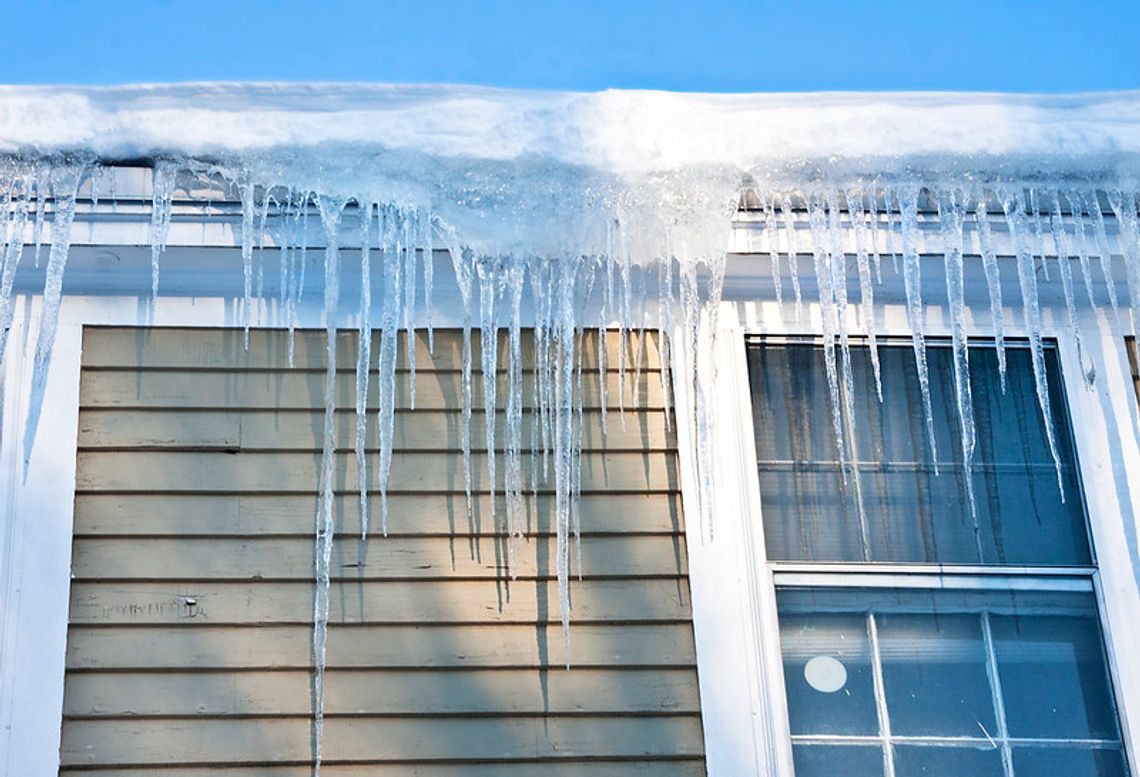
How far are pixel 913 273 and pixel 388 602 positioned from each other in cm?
157

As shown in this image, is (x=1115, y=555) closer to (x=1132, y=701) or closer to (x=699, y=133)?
(x=1132, y=701)

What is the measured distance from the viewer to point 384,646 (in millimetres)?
3328

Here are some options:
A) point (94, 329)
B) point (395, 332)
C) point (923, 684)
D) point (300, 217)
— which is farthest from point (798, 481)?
point (94, 329)

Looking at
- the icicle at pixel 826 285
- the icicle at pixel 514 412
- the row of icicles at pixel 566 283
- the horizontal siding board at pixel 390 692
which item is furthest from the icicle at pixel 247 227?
the icicle at pixel 826 285

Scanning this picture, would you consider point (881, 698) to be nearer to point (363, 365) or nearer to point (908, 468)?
point (908, 468)

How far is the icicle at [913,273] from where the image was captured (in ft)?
11.7

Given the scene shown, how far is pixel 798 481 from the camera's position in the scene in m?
3.55

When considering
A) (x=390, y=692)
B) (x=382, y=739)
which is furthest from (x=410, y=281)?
(x=382, y=739)

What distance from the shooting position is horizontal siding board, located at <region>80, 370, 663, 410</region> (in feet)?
11.6

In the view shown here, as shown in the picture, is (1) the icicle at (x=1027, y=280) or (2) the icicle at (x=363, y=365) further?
(1) the icicle at (x=1027, y=280)

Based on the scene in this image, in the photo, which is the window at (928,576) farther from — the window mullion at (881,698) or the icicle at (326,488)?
the icicle at (326,488)

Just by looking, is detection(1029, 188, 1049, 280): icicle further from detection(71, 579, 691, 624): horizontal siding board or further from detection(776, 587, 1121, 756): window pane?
detection(71, 579, 691, 624): horizontal siding board

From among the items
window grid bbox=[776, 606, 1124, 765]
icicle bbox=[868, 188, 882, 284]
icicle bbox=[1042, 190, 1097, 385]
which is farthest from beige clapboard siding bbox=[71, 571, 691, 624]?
icicle bbox=[1042, 190, 1097, 385]

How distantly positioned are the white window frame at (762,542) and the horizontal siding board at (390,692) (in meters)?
0.12
